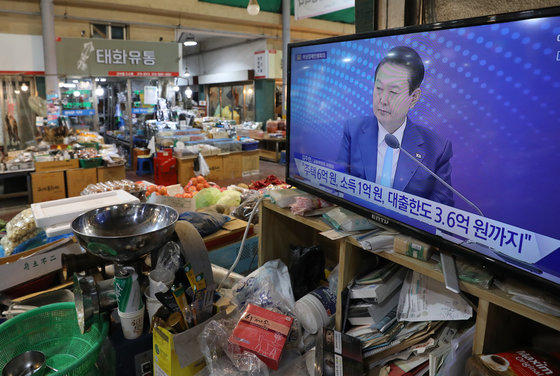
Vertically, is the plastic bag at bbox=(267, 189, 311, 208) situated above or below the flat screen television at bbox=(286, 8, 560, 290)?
below

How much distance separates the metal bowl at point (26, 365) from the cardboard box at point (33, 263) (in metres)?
0.60

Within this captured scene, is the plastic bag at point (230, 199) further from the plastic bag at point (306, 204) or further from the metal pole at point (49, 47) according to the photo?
the metal pole at point (49, 47)

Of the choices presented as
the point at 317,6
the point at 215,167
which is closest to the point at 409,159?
the point at 317,6

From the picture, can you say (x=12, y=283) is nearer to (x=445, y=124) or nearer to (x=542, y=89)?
(x=445, y=124)

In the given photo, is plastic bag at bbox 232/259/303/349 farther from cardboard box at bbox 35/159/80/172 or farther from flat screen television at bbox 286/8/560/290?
cardboard box at bbox 35/159/80/172

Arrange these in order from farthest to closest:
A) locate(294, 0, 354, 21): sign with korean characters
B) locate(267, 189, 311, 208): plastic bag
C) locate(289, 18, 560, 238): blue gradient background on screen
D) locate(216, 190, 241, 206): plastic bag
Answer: locate(294, 0, 354, 21): sign with korean characters, locate(216, 190, 241, 206): plastic bag, locate(267, 189, 311, 208): plastic bag, locate(289, 18, 560, 238): blue gradient background on screen

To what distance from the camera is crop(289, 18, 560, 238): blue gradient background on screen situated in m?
0.95

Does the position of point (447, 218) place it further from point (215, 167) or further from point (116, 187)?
point (215, 167)

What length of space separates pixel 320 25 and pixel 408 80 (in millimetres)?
12666

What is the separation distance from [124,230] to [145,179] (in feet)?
23.9

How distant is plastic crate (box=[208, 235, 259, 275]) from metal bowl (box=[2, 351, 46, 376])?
1.16 m

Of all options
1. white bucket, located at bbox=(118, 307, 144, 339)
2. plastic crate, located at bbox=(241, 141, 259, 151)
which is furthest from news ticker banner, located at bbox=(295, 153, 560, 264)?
plastic crate, located at bbox=(241, 141, 259, 151)

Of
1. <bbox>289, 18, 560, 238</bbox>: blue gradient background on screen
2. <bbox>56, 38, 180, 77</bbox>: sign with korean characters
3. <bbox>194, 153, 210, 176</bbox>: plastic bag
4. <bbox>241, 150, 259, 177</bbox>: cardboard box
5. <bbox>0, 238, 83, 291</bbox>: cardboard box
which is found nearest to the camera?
<bbox>289, 18, 560, 238</bbox>: blue gradient background on screen

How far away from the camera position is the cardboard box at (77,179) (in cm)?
666
